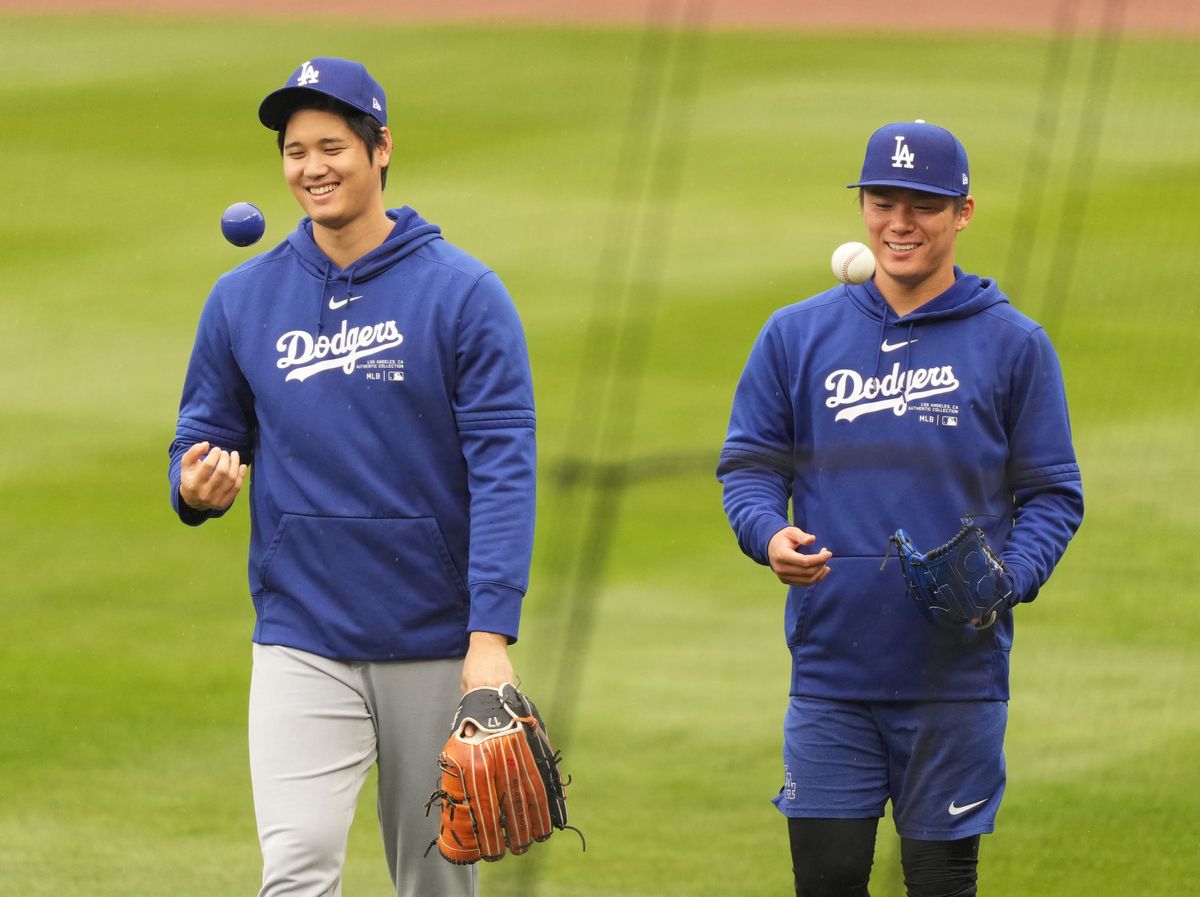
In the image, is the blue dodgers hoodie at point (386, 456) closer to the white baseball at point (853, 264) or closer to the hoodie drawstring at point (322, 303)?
the hoodie drawstring at point (322, 303)

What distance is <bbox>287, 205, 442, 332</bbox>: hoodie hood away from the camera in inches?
119

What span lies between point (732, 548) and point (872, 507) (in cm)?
500

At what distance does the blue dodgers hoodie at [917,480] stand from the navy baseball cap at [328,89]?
79 centimetres

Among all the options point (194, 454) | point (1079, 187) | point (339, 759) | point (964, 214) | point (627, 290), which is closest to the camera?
point (194, 454)

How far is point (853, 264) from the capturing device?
3137 mm

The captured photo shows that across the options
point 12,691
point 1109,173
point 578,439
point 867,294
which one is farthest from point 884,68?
point 867,294

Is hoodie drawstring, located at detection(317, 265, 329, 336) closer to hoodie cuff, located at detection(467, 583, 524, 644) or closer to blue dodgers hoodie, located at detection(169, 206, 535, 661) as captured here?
blue dodgers hoodie, located at detection(169, 206, 535, 661)

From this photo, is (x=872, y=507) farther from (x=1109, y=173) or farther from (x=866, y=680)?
(x=1109, y=173)

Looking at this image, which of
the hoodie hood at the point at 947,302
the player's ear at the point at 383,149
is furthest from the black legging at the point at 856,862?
the player's ear at the point at 383,149

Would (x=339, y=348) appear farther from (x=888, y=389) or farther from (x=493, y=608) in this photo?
(x=888, y=389)

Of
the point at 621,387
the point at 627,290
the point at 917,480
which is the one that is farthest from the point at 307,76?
the point at 627,290

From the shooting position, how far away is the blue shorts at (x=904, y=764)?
3033mm

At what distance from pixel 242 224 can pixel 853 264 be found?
97 centimetres

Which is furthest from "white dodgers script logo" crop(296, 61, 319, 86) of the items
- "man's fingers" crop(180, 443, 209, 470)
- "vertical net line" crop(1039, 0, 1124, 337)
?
"vertical net line" crop(1039, 0, 1124, 337)
